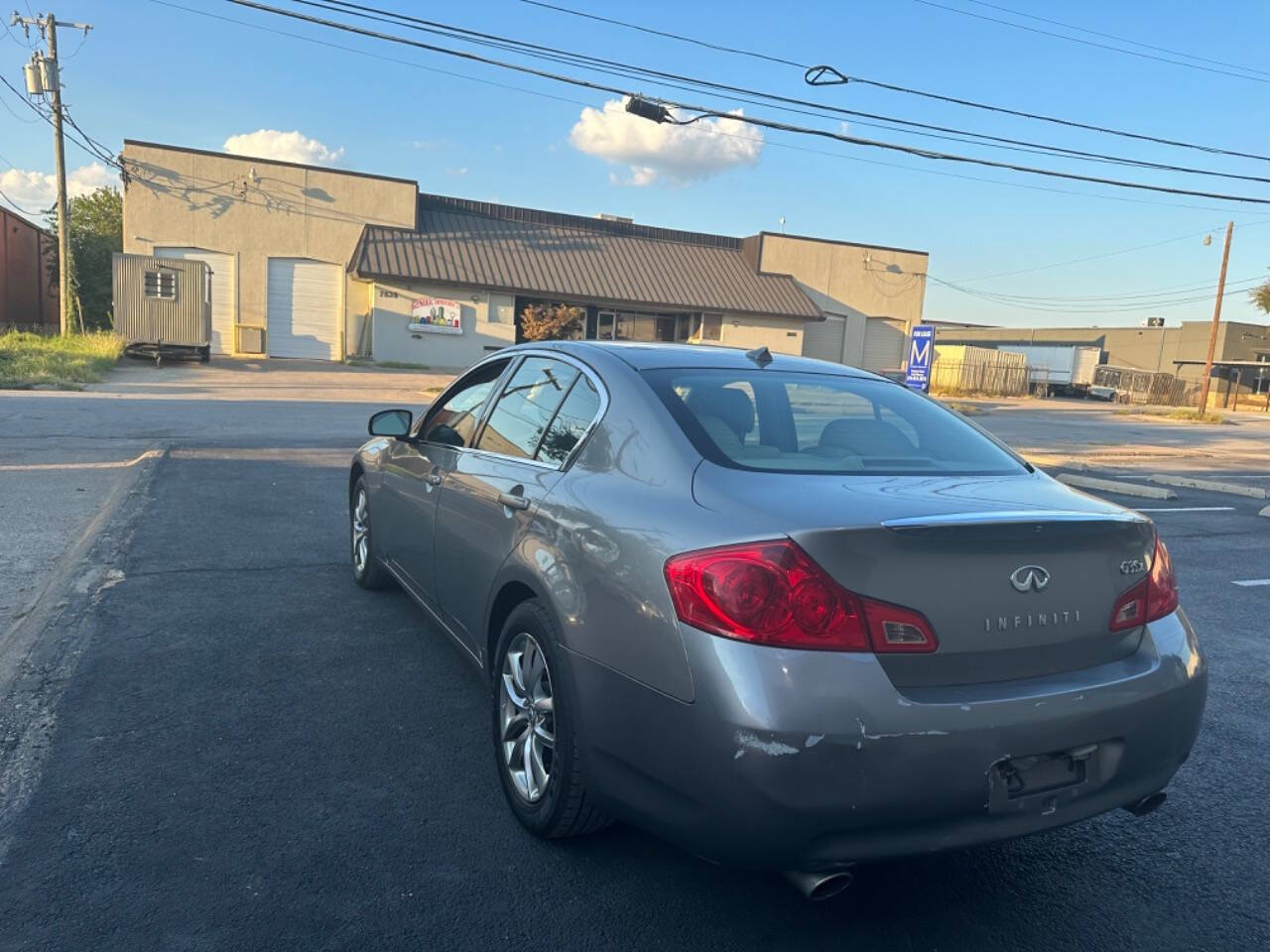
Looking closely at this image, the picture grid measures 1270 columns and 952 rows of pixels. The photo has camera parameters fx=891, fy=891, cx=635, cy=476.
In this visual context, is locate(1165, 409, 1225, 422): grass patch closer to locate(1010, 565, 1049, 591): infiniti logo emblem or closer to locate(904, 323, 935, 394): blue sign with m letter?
locate(904, 323, 935, 394): blue sign with m letter

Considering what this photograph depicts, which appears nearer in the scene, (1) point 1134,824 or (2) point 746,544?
(2) point 746,544

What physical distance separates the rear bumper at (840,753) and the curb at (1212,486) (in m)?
10.5

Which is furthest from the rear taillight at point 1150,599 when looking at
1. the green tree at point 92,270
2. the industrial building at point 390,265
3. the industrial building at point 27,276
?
the green tree at point 92,270

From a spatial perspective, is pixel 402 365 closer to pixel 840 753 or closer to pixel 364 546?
pixel 364 546

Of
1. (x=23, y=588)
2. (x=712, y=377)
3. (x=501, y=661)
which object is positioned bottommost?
(x=23, y=588)

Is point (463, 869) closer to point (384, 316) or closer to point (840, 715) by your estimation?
point (840, 715)

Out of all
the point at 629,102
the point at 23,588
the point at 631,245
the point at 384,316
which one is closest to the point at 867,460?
the point at 23,588

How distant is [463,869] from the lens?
8.95 feet

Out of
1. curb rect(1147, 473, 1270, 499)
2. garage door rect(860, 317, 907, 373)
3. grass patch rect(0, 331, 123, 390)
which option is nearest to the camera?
curb rect(1147, 473, 1270, 499)

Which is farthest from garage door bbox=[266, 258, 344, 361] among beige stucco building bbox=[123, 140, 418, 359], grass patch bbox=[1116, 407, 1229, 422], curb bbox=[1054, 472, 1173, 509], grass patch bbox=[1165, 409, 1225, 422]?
grass patch bbox=[1165, 409, 1225, 422]

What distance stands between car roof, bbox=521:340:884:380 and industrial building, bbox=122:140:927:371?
94.7ft

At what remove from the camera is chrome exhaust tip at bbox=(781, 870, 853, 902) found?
2.22 metres

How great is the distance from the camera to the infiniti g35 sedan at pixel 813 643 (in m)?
2.16

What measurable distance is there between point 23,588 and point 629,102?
1185cm
